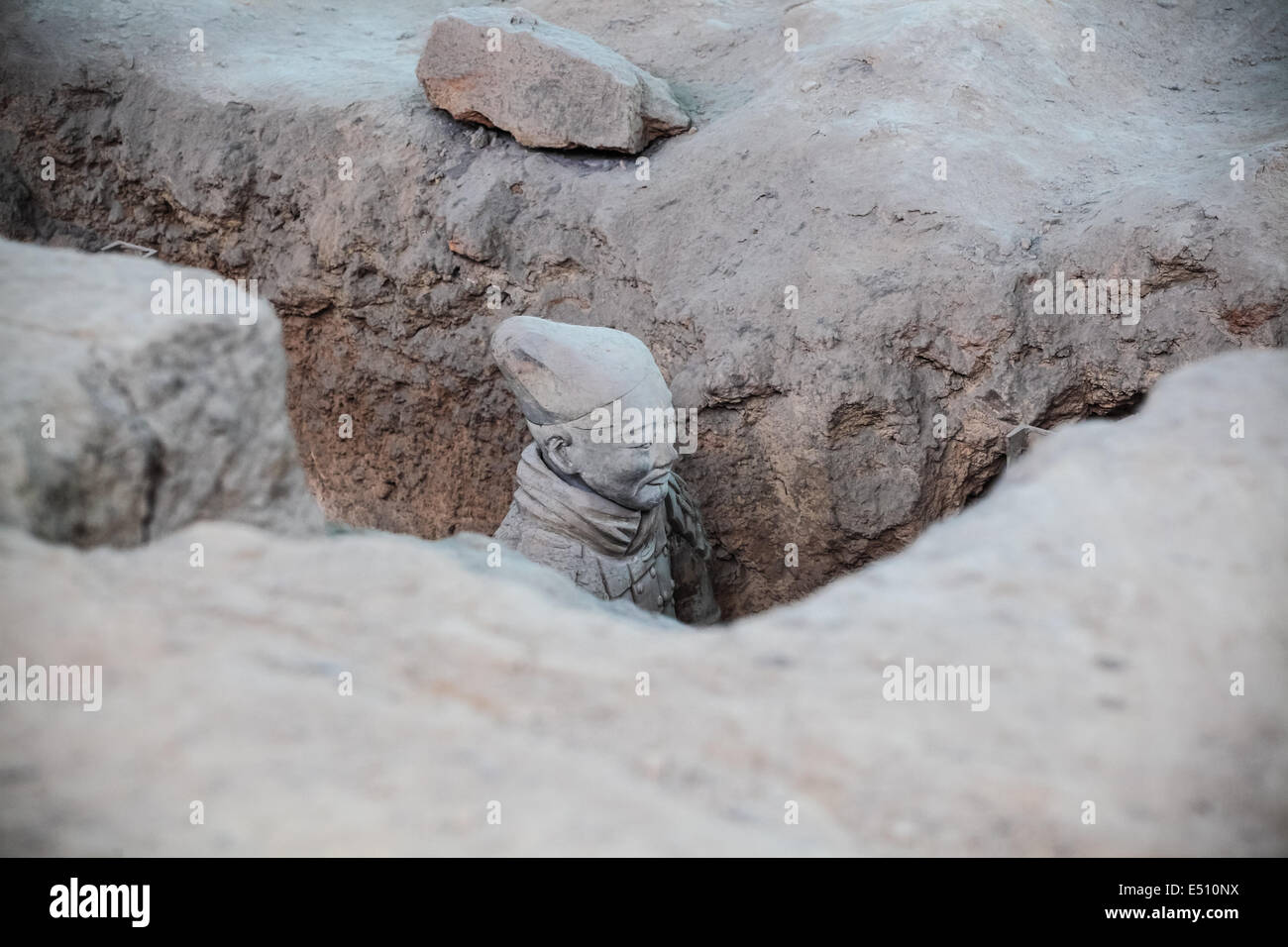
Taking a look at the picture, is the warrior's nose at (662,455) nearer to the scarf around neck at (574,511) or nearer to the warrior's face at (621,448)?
the warrior's face at (621,448)

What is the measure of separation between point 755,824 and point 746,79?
14.1ft

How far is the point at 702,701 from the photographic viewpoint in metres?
1.42

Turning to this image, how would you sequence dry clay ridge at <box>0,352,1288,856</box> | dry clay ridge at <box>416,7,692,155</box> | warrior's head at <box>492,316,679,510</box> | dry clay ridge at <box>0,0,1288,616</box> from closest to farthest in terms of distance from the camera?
dry clay ridge at <box>0,352,1288,856</box>
warrior's head at <box>492,316,679,510</box>
dry clay ridge at <box>0,0,1288,616</box>
dry clay ridge at <box>416,7,692,155</box>

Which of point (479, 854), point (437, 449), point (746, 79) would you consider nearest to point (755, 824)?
point (479, 854)

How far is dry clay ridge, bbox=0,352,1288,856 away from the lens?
125 centimetres

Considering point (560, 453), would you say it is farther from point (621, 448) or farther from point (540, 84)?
point (540, 84)

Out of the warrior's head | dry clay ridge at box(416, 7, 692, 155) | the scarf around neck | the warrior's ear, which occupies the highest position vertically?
dry clay ridge at box(416, 7, 692, 155)

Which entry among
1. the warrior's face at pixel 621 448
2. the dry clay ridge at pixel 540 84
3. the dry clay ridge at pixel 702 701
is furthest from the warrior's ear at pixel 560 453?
the dry clay ridge at pixel 540 84

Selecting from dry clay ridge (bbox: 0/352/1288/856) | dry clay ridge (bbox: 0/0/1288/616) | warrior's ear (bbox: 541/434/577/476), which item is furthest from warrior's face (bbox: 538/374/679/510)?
dry clay ridge (bbox: 0/352/1288/856)

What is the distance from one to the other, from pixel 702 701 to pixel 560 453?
6.67ft

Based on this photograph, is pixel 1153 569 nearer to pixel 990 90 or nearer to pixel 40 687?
pixel 40 687

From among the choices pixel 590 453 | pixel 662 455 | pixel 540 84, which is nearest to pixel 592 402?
pixel 590 453

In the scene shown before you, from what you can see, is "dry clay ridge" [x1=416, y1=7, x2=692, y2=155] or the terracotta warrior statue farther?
"dry clay ridge" [x1=416, y1=7, x2=692, y2=155]

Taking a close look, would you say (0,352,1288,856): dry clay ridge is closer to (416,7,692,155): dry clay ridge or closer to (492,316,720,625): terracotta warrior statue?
(492,316,720,625): terracotta warrior statue
